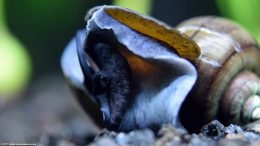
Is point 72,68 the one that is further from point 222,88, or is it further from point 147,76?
point 222,88

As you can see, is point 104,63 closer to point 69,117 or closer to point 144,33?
point 144,33

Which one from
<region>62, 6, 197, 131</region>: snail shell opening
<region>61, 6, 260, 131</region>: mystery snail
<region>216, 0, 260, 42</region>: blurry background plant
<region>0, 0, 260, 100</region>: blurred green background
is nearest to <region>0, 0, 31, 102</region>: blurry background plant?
<region>0, 0, 260, 100</region>: blurred green background

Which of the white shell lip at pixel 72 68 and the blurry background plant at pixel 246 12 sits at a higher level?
the white shell lip at pixel 72 68

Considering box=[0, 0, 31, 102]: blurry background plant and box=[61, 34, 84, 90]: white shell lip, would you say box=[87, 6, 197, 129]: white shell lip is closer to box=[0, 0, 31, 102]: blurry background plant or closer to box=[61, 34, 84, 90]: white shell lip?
box=[61, 34, 84, 90]: white shell lip

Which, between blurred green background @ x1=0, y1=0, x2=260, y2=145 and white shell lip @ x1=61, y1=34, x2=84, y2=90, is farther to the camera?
blurred green background @ x1=0, y1=0, x2=260, y2=145

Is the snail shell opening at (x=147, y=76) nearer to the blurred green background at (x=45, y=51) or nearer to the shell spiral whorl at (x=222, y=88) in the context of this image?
the shell spiral whorl at (x=222, y=88)

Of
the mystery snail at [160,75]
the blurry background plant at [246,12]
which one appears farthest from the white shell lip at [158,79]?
the blurry background plant at [246,12]
